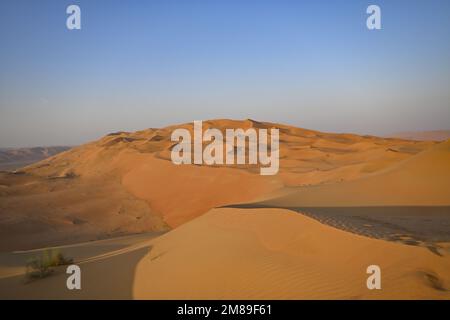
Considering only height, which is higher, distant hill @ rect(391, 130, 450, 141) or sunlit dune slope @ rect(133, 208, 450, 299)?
distant hill @ rect(391, 130, 450, 141)

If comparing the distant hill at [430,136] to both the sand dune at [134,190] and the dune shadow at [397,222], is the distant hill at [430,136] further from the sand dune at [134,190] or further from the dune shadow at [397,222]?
the dune shadow at [397,222]

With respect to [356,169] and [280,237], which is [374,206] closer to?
[280,237]

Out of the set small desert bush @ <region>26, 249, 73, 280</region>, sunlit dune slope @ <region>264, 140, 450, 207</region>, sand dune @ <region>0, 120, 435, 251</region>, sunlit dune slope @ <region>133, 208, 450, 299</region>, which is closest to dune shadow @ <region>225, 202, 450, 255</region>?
sunlit dune slope @ <region>133, 208, 450, 299</region>

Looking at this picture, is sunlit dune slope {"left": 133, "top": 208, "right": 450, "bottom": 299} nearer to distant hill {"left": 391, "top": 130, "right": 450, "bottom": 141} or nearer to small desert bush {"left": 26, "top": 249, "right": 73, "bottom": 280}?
small desert bush {"left": 26, "top": 249, "right": 73, "bottom": 280}

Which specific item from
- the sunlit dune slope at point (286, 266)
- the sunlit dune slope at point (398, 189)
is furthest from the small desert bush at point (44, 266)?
the sunlit dune slope at point (398, 189)

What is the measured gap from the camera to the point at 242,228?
7.04m

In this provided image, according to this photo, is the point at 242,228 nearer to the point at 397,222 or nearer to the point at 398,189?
the point at 397,222

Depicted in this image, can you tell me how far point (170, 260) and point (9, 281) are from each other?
10.2ft

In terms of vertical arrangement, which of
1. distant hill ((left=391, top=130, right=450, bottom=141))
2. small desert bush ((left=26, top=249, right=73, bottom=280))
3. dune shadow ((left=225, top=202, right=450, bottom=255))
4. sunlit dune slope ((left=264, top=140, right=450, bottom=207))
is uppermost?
distant hill ((left=391, top=130, right=450, bottom=141))

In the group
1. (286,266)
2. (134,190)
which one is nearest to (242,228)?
(286,266)

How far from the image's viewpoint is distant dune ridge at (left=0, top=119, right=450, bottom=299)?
4.62m

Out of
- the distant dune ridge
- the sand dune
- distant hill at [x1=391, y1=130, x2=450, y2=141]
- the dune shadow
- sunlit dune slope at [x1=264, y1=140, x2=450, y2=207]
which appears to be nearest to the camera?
the distant dune ridge

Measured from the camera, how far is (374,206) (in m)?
9.87
